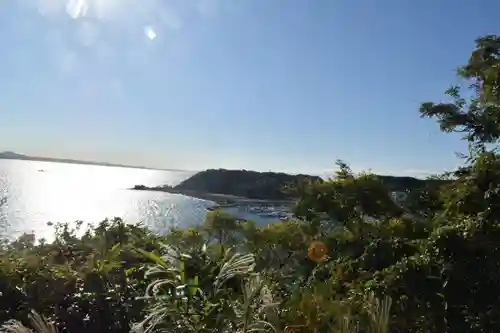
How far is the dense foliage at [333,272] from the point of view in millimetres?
2723

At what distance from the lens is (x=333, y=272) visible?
248 inches

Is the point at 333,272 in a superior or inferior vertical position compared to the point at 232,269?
inferior

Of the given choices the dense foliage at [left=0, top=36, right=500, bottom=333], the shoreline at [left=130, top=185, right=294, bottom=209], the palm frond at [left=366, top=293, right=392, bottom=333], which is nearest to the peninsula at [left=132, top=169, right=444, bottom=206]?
the shoreline at [left=130, top=185, right=294, bottom=209]

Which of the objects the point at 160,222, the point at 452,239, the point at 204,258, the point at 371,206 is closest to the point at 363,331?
the point at 204,258

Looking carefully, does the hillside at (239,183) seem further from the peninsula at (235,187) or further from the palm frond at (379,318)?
the palm frond at (379,318)

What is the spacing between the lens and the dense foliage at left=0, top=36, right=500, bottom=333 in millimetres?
2723

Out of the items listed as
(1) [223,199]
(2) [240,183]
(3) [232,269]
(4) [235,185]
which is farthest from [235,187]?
(3) [232,269]

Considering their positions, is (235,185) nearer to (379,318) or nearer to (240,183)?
(240,183)

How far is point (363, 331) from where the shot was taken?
11.1ft

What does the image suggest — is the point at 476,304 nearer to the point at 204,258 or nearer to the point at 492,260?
the point at 492,260

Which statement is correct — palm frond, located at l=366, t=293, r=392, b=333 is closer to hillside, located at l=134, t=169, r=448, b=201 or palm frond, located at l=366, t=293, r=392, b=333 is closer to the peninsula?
hillside, located at l=134, t=169, r=448, b=201

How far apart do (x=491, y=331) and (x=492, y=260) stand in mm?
805

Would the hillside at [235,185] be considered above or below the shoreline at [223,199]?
above

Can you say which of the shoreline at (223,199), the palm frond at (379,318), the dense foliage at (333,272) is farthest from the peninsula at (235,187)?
the palm frond at (379,318)
